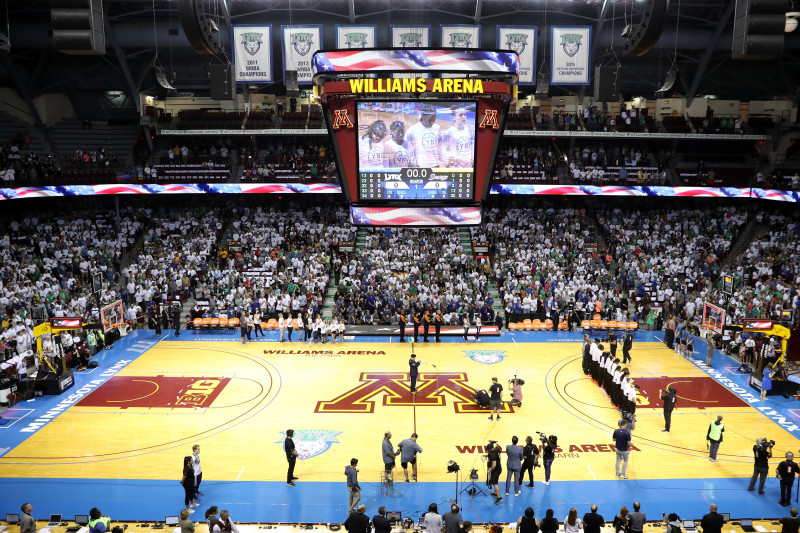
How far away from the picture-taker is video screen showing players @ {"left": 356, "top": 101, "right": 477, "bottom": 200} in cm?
1537

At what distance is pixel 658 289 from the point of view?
96.6 ft

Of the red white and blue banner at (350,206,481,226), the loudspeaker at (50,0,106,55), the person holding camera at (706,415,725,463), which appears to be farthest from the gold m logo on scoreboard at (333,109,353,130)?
the person holding camera at (706,415,725,463)

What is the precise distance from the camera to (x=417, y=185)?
15867 millimetres

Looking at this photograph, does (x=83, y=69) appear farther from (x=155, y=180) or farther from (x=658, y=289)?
(x=658, y=289)

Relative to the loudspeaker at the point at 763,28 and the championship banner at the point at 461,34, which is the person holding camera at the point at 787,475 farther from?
the championship banner at the point at 461,34

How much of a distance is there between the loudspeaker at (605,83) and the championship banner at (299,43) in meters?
16.1

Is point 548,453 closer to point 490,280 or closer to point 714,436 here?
point 714,436

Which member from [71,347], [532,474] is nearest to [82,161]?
[71,347]

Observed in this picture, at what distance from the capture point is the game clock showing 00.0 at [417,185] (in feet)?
51.9

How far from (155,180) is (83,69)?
30.4 feet

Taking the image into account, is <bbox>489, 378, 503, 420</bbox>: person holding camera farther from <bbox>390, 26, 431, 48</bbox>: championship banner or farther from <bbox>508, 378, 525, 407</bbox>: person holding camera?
<bbox>390, 26, 431, 48</bbox>: championship banner

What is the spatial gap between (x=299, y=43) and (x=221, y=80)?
14219 millimetres

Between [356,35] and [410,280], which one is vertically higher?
[356,35]

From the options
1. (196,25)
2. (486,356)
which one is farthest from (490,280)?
(196,25)
